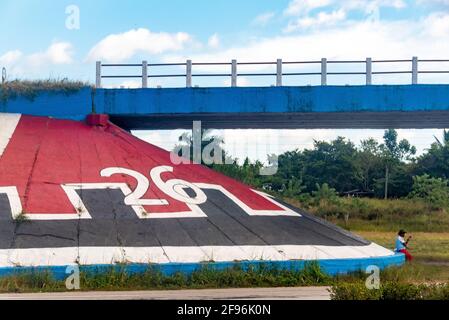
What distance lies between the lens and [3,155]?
25.2 m

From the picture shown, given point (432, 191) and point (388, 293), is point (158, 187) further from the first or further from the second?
point (432, 191)

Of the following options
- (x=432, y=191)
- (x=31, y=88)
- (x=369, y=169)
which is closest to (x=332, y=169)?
(x=369, y=169)

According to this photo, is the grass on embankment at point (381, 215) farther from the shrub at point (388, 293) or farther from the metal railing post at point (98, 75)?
→ the shrub at point (388, 293)

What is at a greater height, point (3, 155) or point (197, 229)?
point (3, 155)

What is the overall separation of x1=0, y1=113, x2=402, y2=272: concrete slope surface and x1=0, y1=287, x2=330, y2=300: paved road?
1760 millimetres

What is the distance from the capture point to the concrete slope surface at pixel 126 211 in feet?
67.3

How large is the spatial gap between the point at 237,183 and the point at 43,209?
791 cm

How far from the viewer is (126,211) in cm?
2284

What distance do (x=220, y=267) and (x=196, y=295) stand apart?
2.56 metres

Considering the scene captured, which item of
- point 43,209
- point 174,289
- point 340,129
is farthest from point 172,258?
point 340,129

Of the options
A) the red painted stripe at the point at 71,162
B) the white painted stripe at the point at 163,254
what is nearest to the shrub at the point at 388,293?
the white painted stripe at the point at 163,254

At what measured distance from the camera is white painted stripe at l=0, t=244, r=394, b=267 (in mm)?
19531
